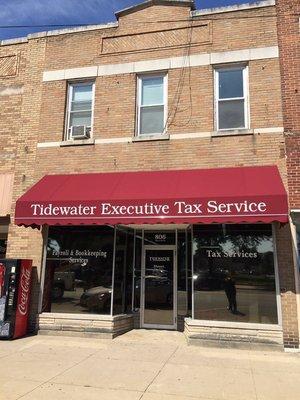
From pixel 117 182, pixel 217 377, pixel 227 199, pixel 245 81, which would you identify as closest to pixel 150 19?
pixel 245 81

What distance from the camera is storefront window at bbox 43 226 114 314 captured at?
422 inches

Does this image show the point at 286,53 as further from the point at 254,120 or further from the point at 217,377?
the point at 217,377

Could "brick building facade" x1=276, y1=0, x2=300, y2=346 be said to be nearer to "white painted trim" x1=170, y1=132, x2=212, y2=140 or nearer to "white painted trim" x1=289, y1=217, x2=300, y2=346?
"white painted trim" x1=289, y1=217, x2=300, y2=346

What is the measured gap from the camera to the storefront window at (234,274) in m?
9.58

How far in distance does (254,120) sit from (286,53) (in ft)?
6.25

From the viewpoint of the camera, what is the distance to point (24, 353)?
8664mm

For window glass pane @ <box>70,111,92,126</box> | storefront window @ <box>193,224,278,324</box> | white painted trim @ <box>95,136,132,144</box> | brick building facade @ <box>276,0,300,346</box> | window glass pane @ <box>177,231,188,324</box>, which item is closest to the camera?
storefront window @ <box>193,224,278,324</box>

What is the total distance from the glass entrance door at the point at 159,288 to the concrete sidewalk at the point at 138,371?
4.16 ft

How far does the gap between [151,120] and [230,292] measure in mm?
5052

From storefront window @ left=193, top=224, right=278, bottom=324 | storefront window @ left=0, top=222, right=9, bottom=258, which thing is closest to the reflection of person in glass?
storefront window @ left=193, top=224, right=278, bottom=324

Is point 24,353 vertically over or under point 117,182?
under

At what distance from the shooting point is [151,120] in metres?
11.7

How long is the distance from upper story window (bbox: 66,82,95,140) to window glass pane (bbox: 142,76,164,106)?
1507 mm

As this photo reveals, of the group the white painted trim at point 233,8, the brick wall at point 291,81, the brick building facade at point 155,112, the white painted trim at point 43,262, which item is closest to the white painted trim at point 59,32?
the brick building facade at point 155,112
